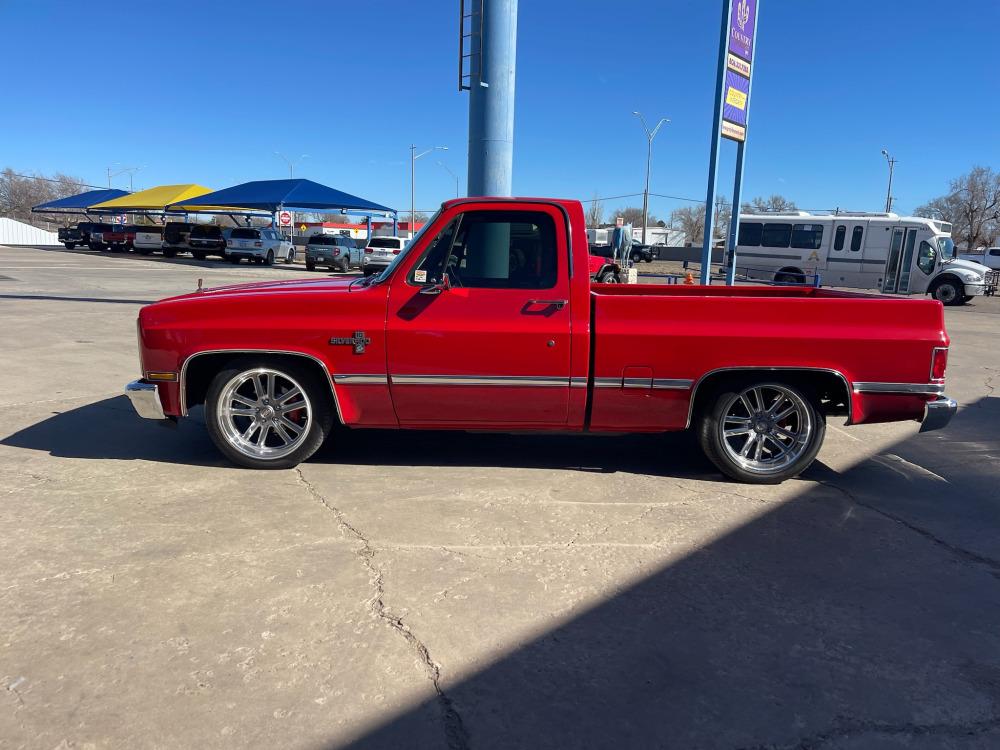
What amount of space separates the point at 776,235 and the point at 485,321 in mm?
25024

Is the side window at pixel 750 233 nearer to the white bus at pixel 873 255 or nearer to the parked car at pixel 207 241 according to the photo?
the white bus at pixel 873 255

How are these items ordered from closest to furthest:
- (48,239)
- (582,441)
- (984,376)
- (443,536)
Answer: (443,536)
(582,441)
(984,376)
(48,239)

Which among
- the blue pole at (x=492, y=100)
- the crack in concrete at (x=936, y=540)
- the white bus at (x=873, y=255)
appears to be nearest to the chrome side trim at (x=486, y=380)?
the crack in concrete at (x=936, y=540)

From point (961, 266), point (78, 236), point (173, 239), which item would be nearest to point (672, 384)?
point (961, 266)

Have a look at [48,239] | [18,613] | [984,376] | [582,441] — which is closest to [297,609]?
[18,613]

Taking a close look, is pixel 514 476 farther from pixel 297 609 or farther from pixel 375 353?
pixel 297 609

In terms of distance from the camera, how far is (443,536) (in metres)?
4.02

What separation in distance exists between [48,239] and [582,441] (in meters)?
70.0

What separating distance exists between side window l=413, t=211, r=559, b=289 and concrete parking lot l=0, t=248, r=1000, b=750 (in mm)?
1349

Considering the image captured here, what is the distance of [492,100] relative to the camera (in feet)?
33.0

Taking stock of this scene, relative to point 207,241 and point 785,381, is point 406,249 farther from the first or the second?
point 207,241

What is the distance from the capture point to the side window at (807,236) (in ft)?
84.3

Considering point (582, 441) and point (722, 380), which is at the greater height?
point (722, 380)

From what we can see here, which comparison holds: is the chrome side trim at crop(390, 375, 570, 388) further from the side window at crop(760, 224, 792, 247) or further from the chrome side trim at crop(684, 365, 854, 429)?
the side window at crop(760, 224, 792, 247)
